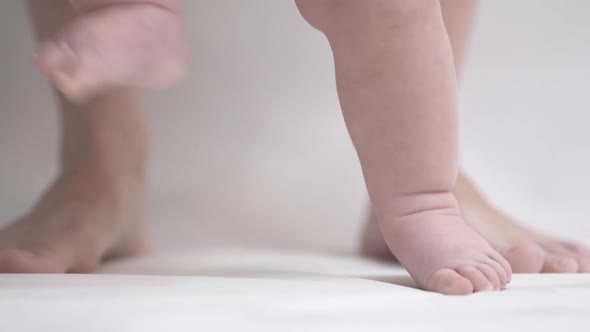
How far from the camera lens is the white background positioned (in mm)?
1423

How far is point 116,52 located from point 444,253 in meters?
0.30


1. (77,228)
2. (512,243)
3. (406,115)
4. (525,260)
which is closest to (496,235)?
(512,243)

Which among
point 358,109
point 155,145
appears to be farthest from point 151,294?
point 155,145

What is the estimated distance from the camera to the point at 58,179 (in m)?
1.10

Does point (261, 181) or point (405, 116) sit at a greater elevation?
point (405, 116)

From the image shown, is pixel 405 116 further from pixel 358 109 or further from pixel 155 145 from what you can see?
pixel 155 145

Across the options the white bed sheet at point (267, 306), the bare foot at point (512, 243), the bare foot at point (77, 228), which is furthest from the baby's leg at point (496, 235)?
Result: the bare foot at point (77, 228)

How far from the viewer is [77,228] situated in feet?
3.17

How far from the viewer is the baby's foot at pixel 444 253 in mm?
631

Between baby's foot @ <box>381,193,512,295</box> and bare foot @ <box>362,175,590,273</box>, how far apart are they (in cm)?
22

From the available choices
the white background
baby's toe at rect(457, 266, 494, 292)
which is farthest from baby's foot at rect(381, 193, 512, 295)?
the white background

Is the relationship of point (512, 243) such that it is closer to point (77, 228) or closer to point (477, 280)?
point (477, 280)

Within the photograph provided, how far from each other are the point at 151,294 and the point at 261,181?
0.91 m

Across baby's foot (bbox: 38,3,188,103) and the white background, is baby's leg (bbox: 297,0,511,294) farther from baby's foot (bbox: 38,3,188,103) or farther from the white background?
the white background
